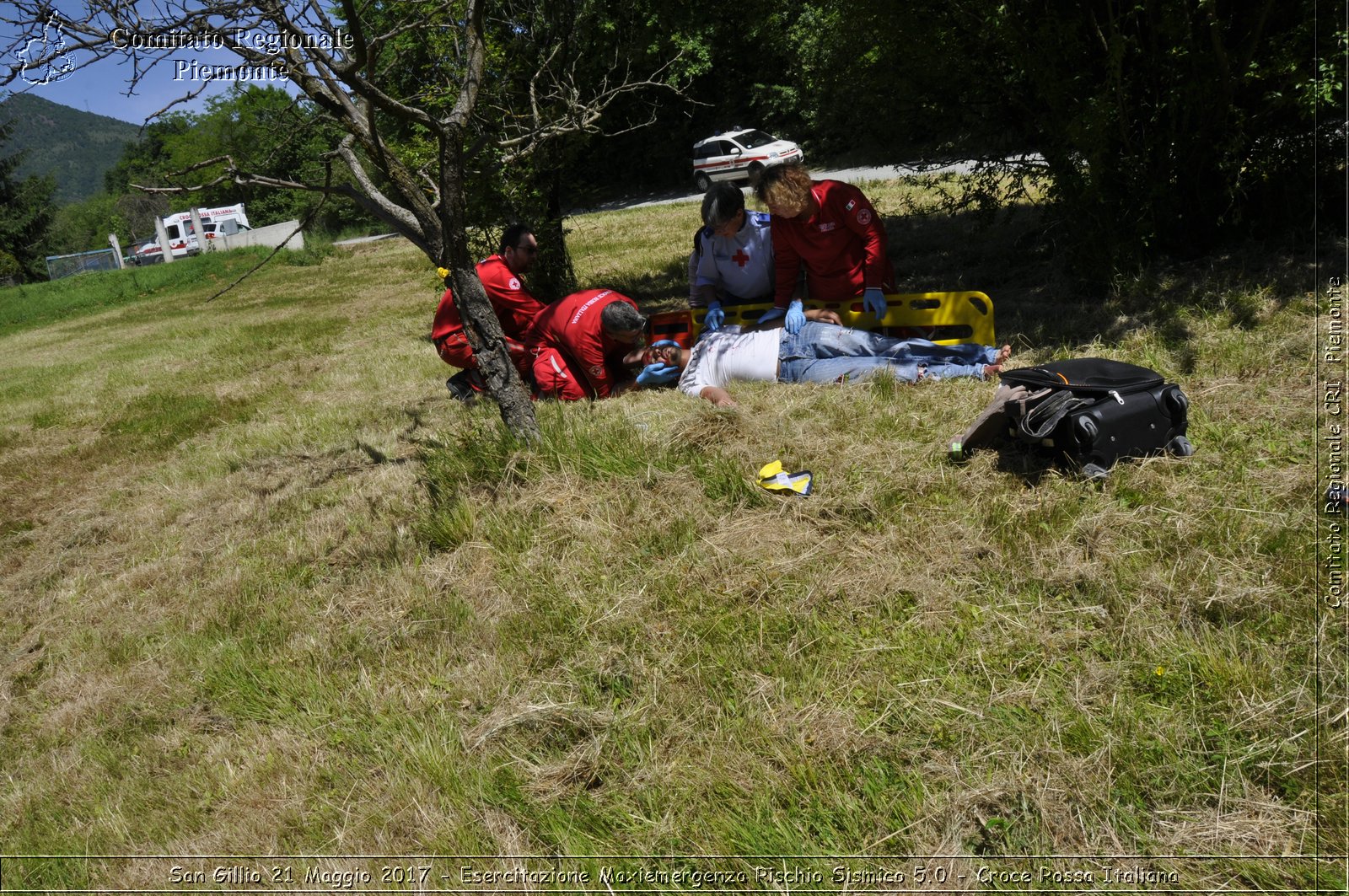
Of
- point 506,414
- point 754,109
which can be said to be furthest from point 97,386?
point 754,109

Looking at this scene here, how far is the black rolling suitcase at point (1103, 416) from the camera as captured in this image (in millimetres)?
3346

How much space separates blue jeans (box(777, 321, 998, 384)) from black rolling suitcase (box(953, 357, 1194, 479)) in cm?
113

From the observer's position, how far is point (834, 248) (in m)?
5.71

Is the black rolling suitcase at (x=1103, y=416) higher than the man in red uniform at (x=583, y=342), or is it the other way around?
the man in red uniform at (x=583, y=342)

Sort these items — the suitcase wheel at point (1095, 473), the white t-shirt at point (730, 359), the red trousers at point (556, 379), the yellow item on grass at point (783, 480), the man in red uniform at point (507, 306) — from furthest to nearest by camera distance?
the man in red uniform at point (507, 306)
the red trousers at point (556, 379)
the white t-shirt at point (730, 359)
the yellow item on grass at point (783, 480)
the suitcase wheel at point (1095, 473)

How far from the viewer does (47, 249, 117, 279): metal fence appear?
3931 cm

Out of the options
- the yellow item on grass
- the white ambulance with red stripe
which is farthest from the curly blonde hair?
the white ambulance with red stripe

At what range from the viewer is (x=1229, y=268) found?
528 centimetres

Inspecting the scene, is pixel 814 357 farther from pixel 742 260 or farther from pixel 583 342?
pixel 583 342

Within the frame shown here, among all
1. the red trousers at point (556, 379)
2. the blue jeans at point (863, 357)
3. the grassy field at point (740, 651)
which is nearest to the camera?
the grassy field at point (740, 651)

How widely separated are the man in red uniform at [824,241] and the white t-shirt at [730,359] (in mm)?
272

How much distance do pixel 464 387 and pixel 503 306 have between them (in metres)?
0.81

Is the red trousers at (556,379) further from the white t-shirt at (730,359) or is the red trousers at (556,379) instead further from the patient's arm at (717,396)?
the patient's arm at (717,396)

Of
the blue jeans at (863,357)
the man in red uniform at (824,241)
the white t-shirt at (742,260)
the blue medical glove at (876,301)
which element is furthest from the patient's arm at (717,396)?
the white t-shirt at (742,260)
